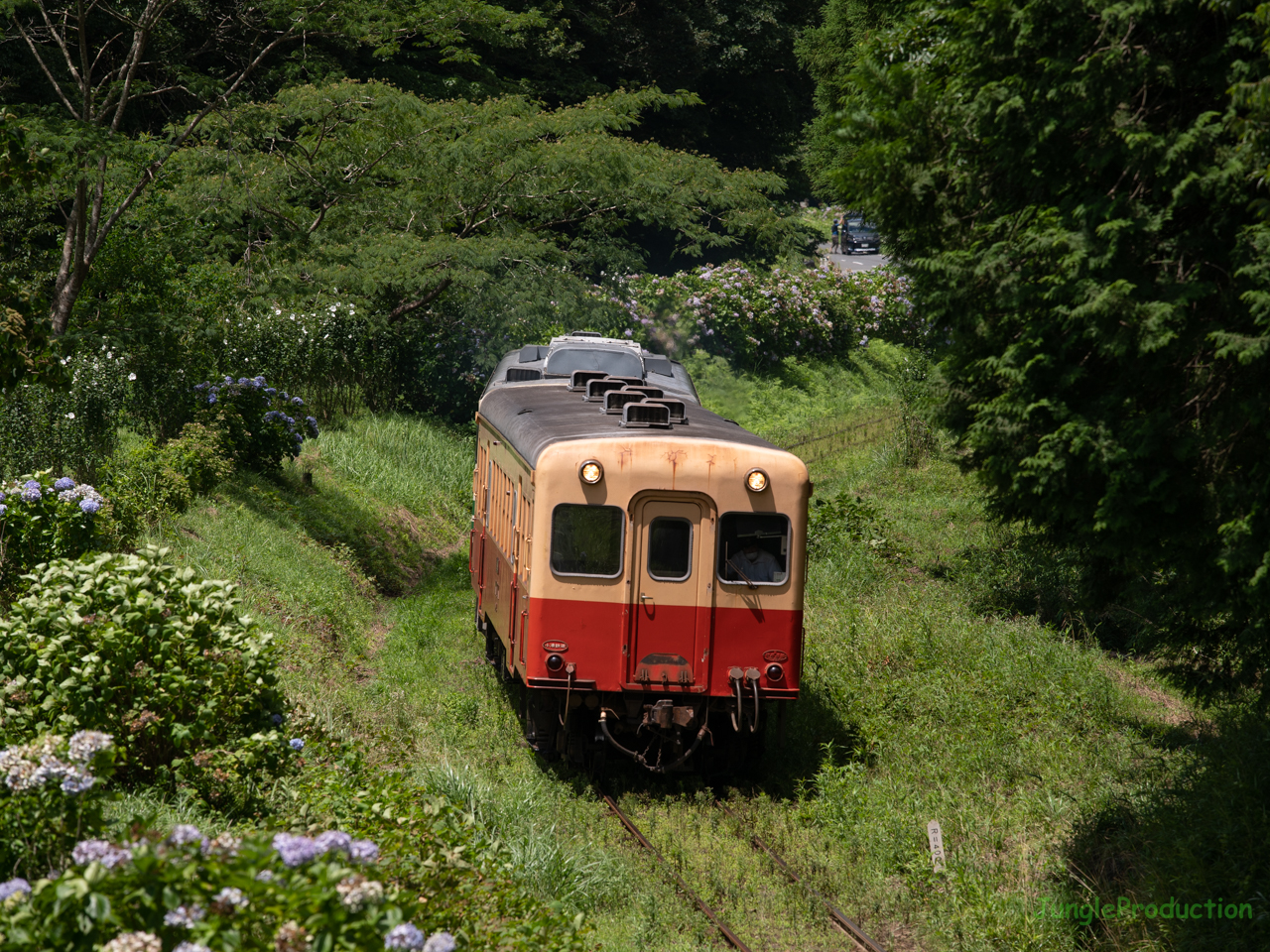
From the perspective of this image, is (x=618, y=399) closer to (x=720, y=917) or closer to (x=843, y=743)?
(x=843, y=743)

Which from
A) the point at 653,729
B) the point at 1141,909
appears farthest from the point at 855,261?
the point at 1141,909

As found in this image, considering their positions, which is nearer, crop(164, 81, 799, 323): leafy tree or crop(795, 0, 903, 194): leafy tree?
crop(164, 81, 799, 323): leafy tree

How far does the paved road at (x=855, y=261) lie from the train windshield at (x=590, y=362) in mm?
30236

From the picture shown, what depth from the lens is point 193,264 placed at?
16.2 m

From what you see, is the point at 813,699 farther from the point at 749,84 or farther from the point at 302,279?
the point at 749,84

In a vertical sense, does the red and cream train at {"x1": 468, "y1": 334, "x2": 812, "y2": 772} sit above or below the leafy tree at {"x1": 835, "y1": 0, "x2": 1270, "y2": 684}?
below

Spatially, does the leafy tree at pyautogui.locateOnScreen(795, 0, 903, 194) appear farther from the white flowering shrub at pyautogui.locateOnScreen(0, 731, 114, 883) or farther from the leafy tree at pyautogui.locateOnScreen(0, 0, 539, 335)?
the white flowering shrub at pyautogui.locateOnScreen(0, 731, 114, 883)

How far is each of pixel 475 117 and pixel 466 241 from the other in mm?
2854

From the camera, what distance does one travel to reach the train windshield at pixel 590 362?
1470 cm

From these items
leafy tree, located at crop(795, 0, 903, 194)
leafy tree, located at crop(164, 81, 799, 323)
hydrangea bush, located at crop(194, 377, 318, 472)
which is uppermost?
leafy tree, located at crop(795, 0, 903, 194)

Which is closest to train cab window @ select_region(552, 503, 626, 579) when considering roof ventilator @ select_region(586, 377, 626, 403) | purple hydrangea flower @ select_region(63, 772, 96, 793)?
roof ventilator @ select_region(586, 377, 626, 403)

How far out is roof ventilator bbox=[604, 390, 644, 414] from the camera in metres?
10.7

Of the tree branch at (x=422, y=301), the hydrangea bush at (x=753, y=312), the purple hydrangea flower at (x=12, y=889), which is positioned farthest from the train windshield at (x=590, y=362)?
the hydrangea bush at (x=753, y=312)

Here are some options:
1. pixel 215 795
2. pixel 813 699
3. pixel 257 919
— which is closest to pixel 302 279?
pixel 813 699
